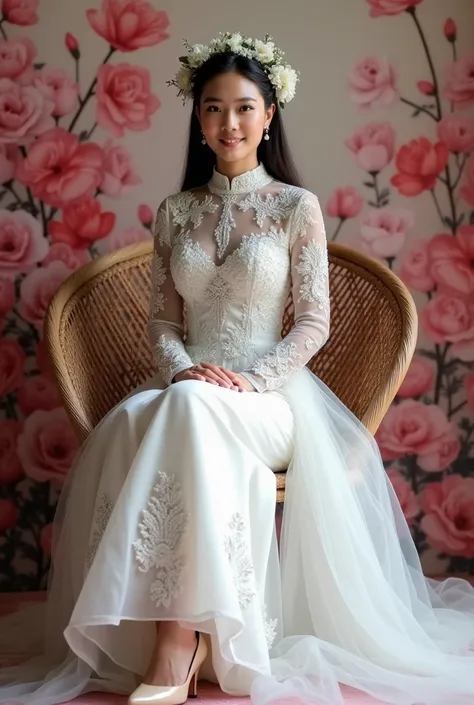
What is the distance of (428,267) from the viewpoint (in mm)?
2713

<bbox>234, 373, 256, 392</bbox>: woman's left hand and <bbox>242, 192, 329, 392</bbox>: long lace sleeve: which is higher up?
<bbox>242, 192, 329, 392</bbox>: long lace sleeve

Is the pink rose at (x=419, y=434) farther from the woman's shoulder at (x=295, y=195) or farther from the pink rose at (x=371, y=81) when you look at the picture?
the pink rose at (x=371, y=81)

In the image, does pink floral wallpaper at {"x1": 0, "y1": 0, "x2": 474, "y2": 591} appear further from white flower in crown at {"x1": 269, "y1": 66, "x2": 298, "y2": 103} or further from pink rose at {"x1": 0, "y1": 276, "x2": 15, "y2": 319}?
white flower in crown at {"x1": 269, "y1": 66, "x2": 298, "y2": 103}

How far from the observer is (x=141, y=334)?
2.55m

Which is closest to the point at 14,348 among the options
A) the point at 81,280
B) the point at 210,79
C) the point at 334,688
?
the point at 81,280

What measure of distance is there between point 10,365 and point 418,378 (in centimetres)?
120

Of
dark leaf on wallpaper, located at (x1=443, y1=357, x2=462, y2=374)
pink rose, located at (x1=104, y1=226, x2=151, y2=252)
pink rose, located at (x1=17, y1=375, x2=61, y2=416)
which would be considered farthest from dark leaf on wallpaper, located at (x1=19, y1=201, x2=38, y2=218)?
dark leaf on wallpaper, located at (x1=443, y1=357, x2=462, y2=374)

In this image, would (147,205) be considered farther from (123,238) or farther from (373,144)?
(373,144)

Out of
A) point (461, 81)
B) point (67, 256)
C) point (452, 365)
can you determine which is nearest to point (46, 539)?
point (67, 256)

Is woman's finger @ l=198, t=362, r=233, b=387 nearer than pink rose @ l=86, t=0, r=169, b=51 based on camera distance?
Yes

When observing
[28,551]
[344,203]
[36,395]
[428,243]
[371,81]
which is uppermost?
[371,81]

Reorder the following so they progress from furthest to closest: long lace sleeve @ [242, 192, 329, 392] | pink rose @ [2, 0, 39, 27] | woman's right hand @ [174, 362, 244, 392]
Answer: pink rose @ [2, 0, 39, 27], long lace sleeve @ [242, 192, 329, 392], woman's right hand @ [174, 362, 244, 392]

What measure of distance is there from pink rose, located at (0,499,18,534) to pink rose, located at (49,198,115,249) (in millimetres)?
782

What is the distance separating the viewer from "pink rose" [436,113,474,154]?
269 centimetres
